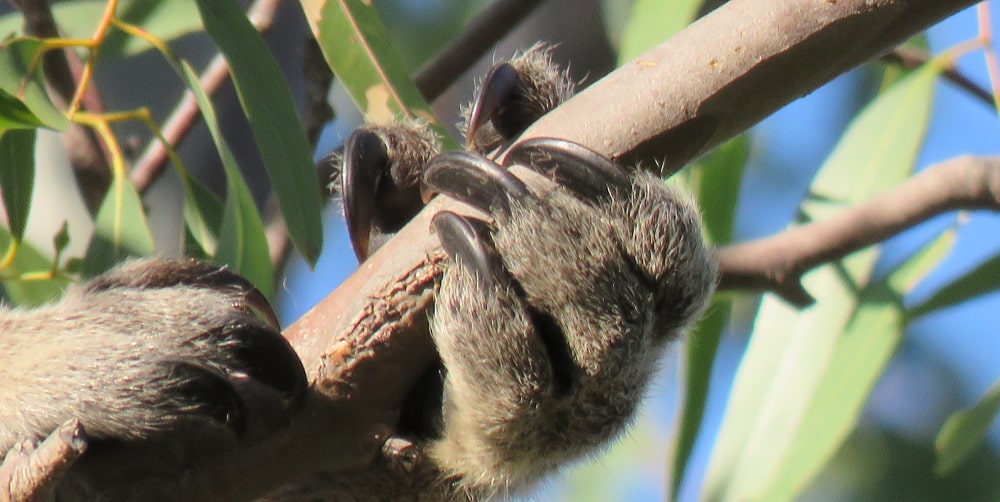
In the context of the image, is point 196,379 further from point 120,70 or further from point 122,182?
point 120,70

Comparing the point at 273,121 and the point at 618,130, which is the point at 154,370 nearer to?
the point at 618,130

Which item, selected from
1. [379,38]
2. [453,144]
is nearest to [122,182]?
[379,38]

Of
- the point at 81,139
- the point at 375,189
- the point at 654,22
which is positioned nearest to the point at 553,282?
the point at 375,189

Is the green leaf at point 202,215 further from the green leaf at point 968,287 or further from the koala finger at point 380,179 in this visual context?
the green leaf at point 968,287

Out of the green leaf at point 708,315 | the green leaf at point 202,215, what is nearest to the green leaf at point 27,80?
the green leaf at point 202,215

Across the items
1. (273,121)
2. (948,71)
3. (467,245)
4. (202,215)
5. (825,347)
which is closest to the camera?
(467,245)
